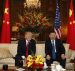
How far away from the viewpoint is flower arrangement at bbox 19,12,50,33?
919 centimetres

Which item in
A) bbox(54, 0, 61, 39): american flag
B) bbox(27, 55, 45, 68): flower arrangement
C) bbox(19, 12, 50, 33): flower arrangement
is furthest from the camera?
bbox(19, 12, 50, 33): flower arrangement

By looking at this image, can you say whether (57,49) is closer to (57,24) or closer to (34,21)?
(57,24)

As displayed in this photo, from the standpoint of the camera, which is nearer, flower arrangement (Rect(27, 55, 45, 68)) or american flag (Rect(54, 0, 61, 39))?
flower arrangement (Rect(27, 55, 45, 68))

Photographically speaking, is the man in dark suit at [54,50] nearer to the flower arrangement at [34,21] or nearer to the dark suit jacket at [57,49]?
the dark suit jacket at [57,49]

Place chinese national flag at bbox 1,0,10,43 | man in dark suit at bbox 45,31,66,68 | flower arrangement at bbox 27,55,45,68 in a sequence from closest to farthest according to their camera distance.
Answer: flower arrangement at bbox 27,55,45,68
man in dark suit at bbox 45,31,66,68
chinese national flag at bbox 1,0,10,43

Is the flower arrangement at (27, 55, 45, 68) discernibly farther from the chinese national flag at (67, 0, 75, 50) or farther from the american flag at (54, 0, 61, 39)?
the chinese national flag at (67, 0, 75, 50)

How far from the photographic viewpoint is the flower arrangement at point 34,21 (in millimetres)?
9188

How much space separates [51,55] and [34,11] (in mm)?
4056

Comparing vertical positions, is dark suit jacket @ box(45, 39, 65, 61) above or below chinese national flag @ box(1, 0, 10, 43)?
below

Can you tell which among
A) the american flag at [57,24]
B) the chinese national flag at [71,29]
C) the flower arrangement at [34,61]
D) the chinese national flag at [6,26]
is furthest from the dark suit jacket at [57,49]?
the chinese national flag at [6,26]

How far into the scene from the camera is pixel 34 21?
9.30 m

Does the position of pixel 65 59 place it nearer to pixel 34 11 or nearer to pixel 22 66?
pixel 22 66

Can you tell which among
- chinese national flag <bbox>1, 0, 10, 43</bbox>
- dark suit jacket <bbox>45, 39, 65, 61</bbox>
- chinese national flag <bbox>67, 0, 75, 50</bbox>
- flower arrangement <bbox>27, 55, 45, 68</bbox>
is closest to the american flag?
chinese national flag <bbox>67, 0, 75, 50</bbox>

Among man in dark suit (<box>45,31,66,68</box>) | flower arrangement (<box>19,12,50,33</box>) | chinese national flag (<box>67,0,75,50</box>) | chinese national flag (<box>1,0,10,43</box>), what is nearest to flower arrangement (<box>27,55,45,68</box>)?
man in dark suit (<box>45,31,66,68</box>)
